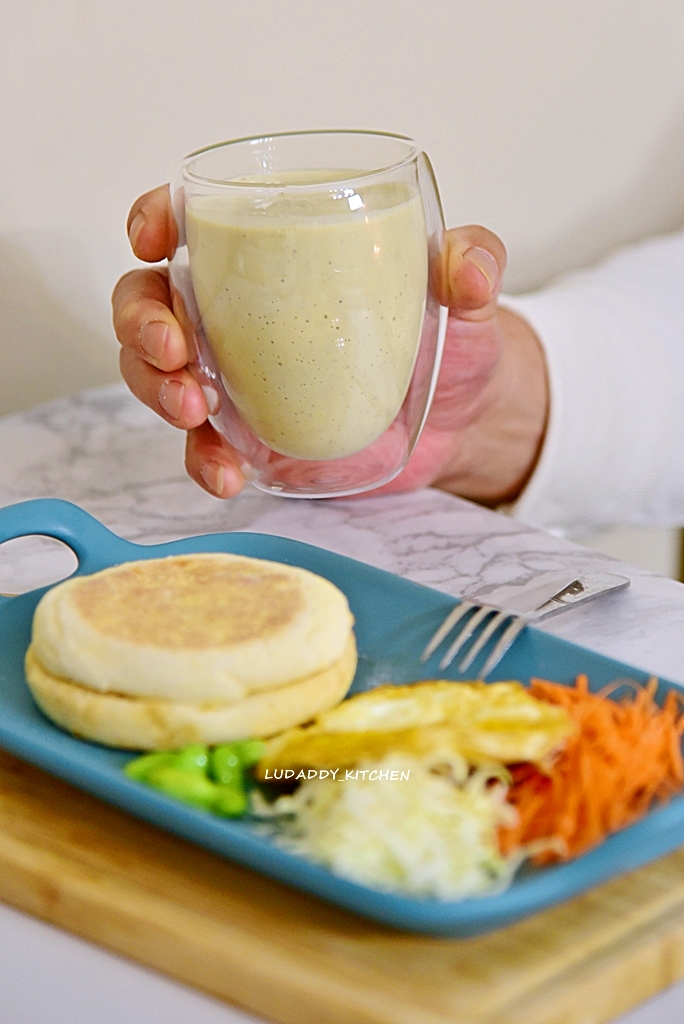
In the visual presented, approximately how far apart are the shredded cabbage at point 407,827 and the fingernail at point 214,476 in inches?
17.2

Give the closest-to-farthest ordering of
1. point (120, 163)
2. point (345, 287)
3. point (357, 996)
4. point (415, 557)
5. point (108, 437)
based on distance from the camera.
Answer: point (357, 996)
point (345, 287)
point (415, 557)
point (108, 437)
point (120, 163)

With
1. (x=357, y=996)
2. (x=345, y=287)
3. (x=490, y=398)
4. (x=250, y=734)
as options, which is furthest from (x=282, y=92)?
(x=357, y=996)

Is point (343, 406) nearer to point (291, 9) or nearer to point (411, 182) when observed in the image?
point (411, 182)

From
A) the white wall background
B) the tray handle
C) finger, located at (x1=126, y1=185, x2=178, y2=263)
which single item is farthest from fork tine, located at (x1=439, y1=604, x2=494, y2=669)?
the white wall background

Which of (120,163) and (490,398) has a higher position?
(120,163)

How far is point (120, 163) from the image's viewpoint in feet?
4.16

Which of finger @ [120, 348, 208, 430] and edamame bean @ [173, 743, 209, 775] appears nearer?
edamame bean @ [173, 743, 209, 775]

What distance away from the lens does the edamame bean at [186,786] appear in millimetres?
501

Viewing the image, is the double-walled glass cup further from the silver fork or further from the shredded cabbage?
the shredded cabbage

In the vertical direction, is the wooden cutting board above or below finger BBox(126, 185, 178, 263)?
below

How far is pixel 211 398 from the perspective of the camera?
856 millimetres

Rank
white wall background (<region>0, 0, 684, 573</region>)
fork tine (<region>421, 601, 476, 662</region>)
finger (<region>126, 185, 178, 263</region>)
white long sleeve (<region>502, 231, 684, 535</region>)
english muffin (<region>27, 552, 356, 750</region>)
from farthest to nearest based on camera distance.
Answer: white long sleeve (<region>502, 231, 684, 535</region>)
white wall background (<region>0, 0, 684, 573</region>)
finger (<region>126, 185, 178, 263</region>)
fork tine (<region>421, 601, 476, 662</region>)
english muffin (<region>27, 552, 356, 750</region>)

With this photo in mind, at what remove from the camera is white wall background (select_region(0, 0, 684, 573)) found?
1204 mm

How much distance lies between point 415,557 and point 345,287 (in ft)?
0.77
